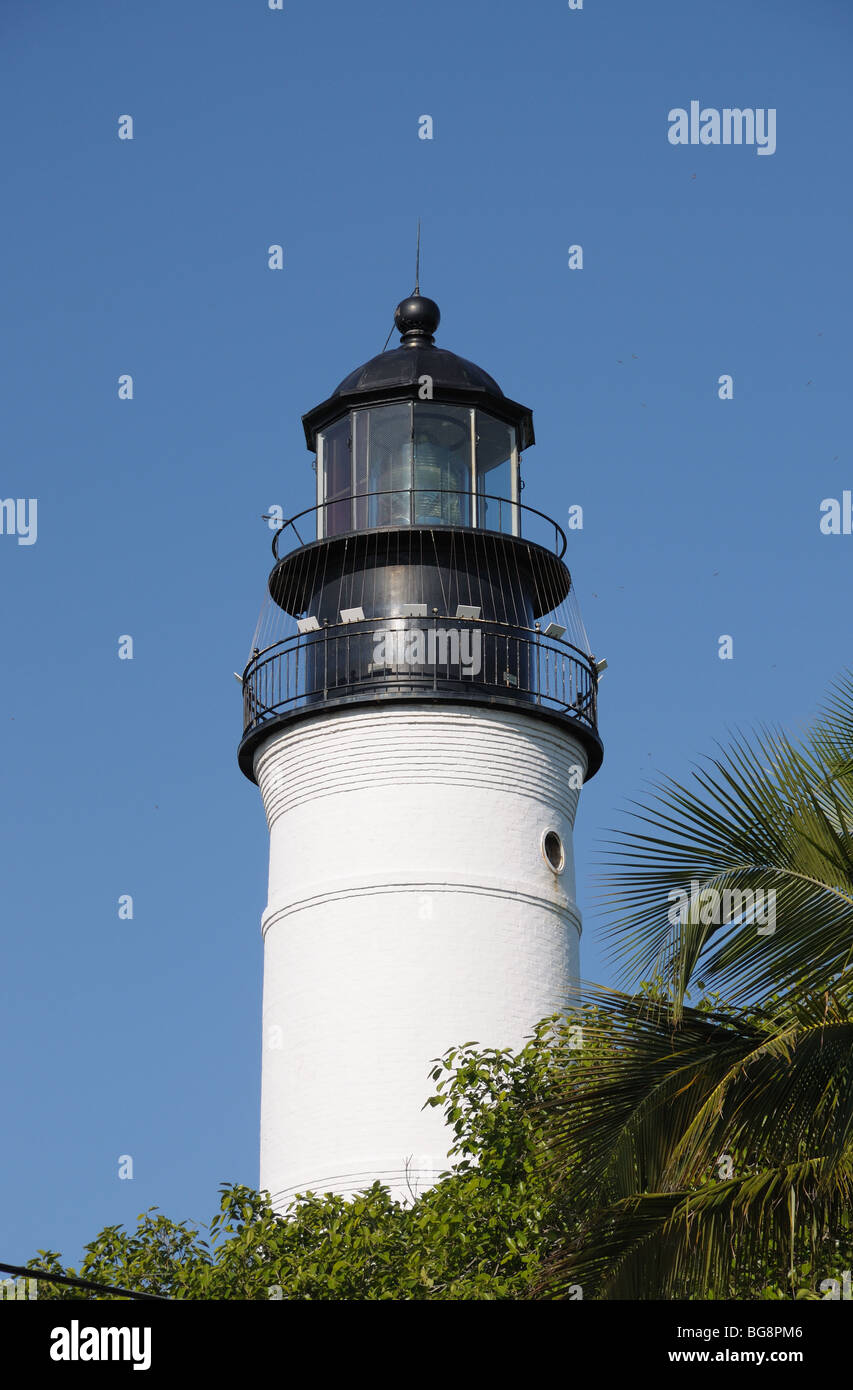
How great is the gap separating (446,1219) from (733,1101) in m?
7.35

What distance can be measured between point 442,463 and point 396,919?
602 cm

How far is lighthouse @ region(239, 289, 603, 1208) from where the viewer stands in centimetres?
2336

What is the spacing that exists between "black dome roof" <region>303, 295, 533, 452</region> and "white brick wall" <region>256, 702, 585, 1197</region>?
4258 millimetres

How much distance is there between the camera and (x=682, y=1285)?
10.8m

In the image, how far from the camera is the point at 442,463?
26.4 metres

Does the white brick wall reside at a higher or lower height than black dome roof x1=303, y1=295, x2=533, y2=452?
lower

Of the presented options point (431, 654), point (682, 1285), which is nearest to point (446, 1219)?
point (682, 1285)
